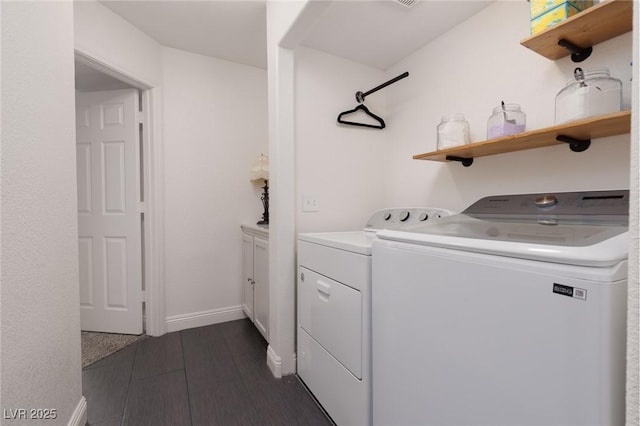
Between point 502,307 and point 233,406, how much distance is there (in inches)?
58.8

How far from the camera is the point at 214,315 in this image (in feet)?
8.41

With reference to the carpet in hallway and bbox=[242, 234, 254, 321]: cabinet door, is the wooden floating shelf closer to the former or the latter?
bbox=[242, 234, 254, 321]: cabinet door

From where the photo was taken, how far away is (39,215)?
1021mm

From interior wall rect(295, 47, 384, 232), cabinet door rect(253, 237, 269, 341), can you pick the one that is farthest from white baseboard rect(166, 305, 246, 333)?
interior wall rect(295, 47, 384, 232)

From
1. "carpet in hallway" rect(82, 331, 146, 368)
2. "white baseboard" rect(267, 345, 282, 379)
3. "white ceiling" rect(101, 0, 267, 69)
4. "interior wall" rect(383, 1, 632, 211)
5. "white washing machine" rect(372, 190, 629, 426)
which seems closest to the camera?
"white washing machine" rect(372, 190, 629, 426)

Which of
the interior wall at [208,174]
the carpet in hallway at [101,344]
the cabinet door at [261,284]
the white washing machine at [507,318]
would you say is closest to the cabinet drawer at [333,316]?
the white washing machine at [507,318]

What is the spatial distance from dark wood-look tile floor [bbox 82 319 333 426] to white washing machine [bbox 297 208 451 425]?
17 centimetres

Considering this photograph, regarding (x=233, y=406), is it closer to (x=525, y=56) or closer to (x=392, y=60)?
(x=525, y=56)

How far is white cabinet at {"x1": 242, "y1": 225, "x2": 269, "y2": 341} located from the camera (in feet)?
6.81

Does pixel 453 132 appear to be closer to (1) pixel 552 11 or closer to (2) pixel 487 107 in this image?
(2) pixel 487 107

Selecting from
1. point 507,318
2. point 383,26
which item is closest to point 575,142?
point 507,318

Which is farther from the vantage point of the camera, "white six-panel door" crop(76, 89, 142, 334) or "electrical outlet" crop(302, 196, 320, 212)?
"white six-panel door" crop(76, 89, 142, 334)

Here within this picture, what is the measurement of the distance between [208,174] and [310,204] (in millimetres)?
1206

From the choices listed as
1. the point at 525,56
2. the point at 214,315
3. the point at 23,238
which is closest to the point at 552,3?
the point at 525,56
